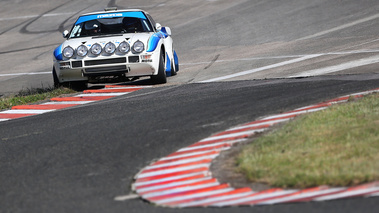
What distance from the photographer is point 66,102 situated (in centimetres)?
1230

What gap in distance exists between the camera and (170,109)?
9750mm

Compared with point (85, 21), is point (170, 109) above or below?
below

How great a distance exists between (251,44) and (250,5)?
757 centimetres

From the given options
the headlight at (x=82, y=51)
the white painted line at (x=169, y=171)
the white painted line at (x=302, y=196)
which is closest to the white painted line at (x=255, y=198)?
the white painted line at (x=302, y=196)

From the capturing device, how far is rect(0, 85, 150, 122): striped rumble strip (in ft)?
38.1

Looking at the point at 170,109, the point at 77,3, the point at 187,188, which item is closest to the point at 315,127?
the point at 187,188

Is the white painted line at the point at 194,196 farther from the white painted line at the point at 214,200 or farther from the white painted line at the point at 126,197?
the white painted line at the point at 126,197

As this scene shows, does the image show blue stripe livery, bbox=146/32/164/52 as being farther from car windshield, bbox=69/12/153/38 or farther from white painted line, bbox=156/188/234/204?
white painted line, bbox=156/188/234/204

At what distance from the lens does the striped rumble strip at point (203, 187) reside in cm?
537

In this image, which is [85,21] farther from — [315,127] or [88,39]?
[315,127]

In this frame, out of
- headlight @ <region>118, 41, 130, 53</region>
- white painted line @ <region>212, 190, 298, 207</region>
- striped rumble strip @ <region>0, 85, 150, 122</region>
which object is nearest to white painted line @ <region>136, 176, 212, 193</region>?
white painted line @ <region>212, 190, 298, 207</region>

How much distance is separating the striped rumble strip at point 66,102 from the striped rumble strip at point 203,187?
15.4 feet

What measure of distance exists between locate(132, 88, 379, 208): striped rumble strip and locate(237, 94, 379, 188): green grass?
0.61ft

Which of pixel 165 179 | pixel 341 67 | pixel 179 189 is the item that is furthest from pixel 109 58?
pixel 179 189
